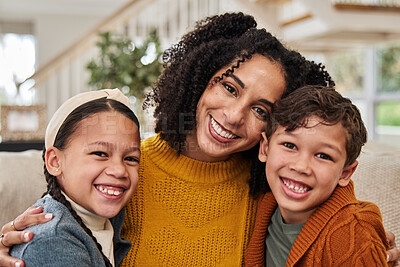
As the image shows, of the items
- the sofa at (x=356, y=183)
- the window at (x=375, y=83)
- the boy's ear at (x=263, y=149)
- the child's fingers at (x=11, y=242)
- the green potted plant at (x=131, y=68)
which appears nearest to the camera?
the child's fingers at (x=11, y=242)

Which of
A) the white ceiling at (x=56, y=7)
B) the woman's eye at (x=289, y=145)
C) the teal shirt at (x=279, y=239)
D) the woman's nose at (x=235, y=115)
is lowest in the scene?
the teal shirt at (x=279, y=239)

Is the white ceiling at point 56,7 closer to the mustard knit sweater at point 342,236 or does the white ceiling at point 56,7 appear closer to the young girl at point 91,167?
the young girl at point 91,167

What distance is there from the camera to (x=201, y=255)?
4.48 feet

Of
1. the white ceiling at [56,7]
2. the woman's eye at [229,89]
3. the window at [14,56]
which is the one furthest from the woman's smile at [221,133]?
the window at [14,56]

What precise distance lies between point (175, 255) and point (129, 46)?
9.19ft

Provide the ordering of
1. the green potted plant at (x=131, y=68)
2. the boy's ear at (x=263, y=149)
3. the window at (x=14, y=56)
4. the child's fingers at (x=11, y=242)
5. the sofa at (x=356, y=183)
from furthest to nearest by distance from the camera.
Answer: the window at (x=14, y=56), the green potted plant at (x=131, y=68), the sofa at (x=356, y=183), the boy's ear at (x=263, y=149), the child's fingers at (x=11, y=242)

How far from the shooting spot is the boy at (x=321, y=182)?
42.7 inches

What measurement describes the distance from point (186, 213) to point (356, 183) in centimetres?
66

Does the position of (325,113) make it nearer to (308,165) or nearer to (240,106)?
(308,165)

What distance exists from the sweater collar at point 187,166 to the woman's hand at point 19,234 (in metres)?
0.47

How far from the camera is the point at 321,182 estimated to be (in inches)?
44.5

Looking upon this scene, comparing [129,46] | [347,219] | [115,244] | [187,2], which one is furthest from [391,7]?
[115,244]

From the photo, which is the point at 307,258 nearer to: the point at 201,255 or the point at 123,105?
the point at 201,255

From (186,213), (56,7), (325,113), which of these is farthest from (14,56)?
(325,113)
